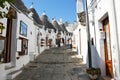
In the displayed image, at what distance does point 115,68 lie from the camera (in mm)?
6090

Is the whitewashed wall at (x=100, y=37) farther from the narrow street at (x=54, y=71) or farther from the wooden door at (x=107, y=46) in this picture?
the narrow street at (x=54, y=71)

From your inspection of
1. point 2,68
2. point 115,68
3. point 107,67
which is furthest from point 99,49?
point 2,68

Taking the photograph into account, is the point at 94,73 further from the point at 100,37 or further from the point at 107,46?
the point at 100,37

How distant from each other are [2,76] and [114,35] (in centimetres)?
570

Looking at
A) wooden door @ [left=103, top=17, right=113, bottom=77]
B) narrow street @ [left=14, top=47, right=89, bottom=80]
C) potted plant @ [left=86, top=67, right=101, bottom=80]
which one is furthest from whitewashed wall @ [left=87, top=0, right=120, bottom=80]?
narrow street @ [left=14, top=47, right=89, bottom=80]

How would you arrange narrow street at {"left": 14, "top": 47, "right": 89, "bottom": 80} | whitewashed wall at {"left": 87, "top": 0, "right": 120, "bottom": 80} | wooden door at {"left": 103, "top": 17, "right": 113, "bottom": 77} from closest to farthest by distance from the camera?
whitewashed wall at {"left": 87, "top": 0, "right": 120, "bottom": 80} → wooden door at {"left": 103, "top": 17, "right": 113, "bottom": 77} → narrow street at {"left": 14, "top": 47, "right": 89, "bottom": 80}

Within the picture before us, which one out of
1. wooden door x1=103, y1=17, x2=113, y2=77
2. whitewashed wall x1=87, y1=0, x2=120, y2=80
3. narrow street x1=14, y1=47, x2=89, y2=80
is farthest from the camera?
narrow street x1=14, y1=47, x2=89, y2=80

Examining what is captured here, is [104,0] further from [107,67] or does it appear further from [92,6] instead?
[107,67]

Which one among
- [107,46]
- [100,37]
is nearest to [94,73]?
[107,46]

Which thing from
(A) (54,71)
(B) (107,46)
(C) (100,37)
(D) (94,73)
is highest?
(C) (100,37)

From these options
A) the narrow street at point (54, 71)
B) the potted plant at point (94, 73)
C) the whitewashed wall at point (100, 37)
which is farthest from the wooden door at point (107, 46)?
the narrow street at point (54, 71)

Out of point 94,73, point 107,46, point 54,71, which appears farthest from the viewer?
point 54,71

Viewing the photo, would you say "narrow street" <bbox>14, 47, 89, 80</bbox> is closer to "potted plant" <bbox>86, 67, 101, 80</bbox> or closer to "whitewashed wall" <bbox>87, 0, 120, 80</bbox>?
"potted plant" <bbox>86, 67, 101, 80</bbox>

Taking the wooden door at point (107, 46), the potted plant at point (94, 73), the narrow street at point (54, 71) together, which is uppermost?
the wooden door at point (107, 46)
